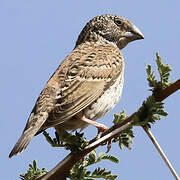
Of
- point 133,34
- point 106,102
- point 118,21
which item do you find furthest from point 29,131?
point 118,21

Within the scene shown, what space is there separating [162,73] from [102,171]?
0.75 meters

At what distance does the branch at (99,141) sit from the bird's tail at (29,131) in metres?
0.95

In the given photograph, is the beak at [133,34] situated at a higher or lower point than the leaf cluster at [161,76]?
higher

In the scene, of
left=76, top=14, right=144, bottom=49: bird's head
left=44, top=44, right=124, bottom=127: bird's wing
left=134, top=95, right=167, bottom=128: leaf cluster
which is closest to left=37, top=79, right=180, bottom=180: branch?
left=134, top=95, right=167, bottom=128: leaf cluster

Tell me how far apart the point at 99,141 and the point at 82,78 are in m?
2.59

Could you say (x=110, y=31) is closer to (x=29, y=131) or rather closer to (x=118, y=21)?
(x=118, y=21)

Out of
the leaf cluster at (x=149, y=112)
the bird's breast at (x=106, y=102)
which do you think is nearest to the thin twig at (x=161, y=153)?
the leaf cluster at (x=149, y=112)

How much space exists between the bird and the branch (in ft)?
3.35

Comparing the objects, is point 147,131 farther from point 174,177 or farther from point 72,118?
point 72,118

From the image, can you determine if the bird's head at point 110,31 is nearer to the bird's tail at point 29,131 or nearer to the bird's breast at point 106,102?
the bird's breast at point 106,102

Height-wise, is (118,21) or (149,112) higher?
(118,21)

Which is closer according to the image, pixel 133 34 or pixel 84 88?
pixel 84 88

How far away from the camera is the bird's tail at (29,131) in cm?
344

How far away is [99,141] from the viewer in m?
2.18
